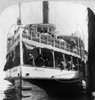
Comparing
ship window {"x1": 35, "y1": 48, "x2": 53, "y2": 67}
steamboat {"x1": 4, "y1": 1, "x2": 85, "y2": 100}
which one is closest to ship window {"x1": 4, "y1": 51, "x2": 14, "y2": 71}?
steamboat {"x1": 4, "y1": 1, "x2": 85, "y2": 100}

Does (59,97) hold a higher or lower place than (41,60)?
lower

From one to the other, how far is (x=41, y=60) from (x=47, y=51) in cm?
5

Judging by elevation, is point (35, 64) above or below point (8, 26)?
below

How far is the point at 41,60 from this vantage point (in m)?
1.39

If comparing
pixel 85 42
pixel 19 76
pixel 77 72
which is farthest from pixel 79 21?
pixel 19 76

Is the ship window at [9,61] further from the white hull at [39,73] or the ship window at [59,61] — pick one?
→ the ship window at [59,61]

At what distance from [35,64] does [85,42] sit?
0.73ft

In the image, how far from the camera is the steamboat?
4.51 feet

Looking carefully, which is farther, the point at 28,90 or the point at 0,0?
the point at 0,0

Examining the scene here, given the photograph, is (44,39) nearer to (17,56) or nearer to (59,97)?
(17,56)

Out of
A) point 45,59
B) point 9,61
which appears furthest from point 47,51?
point 9,61

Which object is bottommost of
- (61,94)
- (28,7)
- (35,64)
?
(61,94)

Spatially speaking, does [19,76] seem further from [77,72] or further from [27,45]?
[77,72]

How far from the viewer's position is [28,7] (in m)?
1.42
